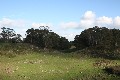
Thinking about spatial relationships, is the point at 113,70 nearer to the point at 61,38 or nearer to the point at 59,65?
the point at 59,65

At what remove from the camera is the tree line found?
3595 inches

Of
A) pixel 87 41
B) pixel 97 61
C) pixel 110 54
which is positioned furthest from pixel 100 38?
pixel 97 61

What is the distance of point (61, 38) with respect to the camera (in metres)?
95.9

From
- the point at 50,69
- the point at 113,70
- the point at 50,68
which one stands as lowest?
the point at 113,70

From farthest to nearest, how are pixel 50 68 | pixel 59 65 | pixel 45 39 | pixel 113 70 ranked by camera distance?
pixel 45 39 → pixel 59 65 → pixel 50 68 → pixel 113 70

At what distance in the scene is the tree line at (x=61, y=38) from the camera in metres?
91.3

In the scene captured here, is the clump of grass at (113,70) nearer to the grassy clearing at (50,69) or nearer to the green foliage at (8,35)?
the grassy clearing at (50,69)

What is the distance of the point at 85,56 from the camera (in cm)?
4775

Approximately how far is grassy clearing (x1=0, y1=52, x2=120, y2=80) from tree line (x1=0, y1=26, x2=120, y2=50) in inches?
1895

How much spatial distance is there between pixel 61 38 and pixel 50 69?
5991cm

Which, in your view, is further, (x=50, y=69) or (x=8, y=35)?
(x=8, y=35)

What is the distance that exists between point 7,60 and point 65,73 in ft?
37.8

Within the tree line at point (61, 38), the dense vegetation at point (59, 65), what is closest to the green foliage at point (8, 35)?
the tree line at point (61, 38)

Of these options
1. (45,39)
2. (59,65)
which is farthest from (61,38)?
Answer: (59,65)
